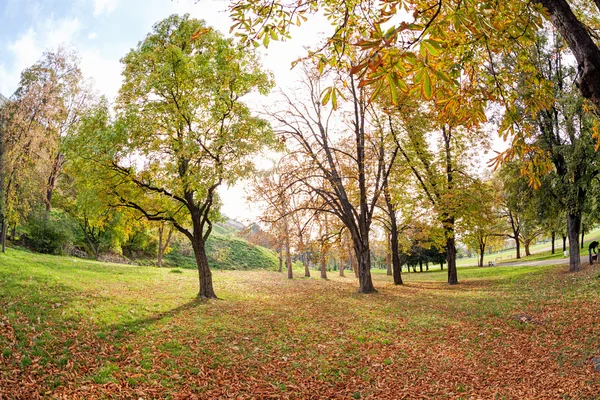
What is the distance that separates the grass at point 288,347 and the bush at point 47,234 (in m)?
13.4

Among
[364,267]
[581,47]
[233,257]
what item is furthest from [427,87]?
[233,257]

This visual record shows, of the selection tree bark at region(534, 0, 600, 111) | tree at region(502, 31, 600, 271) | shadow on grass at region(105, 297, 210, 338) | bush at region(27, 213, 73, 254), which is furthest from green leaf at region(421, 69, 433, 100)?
bush at region(27, 213, 73, 254)

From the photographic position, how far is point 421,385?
5457mm

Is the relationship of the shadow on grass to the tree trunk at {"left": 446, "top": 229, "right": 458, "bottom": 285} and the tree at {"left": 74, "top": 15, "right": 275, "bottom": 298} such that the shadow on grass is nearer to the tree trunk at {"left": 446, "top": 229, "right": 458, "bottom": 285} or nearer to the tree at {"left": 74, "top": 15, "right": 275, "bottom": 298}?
the tree at {"left": 74, "top": 15, "right": 275, "bottom": 298}

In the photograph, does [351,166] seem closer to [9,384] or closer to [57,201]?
[9,384]

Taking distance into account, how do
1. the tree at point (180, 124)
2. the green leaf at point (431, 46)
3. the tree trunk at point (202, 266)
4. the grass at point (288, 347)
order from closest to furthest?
the green leaf at point (431, 46)
the grass at point (288, 347)
the tree at point (180, 124)
the tree trunk at point (202, 266)

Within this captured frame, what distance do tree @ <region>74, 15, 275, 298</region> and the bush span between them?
50.4 ft

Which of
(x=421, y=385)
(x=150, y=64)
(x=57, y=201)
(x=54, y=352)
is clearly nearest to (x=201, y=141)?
(x=150, y=64)

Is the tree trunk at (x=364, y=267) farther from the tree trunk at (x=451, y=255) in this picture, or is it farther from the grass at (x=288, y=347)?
the tree trunk at (x=451, y=255)

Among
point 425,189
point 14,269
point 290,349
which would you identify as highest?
point 425,189

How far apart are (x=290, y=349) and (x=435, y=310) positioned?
18.7 ft

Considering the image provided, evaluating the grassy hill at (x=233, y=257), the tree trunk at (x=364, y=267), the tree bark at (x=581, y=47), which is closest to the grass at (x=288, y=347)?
the tree trunk at (x=364, y=267)

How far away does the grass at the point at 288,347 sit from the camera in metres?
5.27

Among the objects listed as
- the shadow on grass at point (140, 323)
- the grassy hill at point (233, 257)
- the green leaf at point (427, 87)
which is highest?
the green leaf at point (427, 87)
